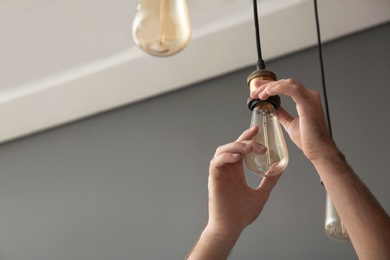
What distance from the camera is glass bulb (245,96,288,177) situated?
25.3 inches

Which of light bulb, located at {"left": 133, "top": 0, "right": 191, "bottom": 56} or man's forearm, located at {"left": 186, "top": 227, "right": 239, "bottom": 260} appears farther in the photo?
man's forearm, located at {"left": 186, "top": 227, "right": 239, "bottom": 260}

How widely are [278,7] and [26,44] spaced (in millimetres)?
856

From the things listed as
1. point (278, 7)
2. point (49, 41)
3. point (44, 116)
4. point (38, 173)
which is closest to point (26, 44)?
point (49, 41)

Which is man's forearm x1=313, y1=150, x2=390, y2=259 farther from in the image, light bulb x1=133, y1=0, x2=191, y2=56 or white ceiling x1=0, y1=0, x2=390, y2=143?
white ceiling x1=0, y1=0, x2=390, y2=143

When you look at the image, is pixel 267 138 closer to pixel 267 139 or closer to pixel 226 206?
pixel 267 139

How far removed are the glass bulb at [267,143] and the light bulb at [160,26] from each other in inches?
5.0

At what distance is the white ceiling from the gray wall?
0.07 meters

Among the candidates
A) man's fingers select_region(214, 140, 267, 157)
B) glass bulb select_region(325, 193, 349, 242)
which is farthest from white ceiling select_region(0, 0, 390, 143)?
man's fingers select_region(214, 140, 267, 157)

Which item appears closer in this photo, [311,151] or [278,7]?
[311,151]

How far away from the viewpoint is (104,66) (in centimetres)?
184

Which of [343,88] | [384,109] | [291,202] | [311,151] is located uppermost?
[343,88]

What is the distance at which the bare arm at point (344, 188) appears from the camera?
72cm

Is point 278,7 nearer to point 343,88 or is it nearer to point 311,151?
point 343,88

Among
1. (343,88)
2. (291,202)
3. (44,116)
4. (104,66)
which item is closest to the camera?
(291,202)
